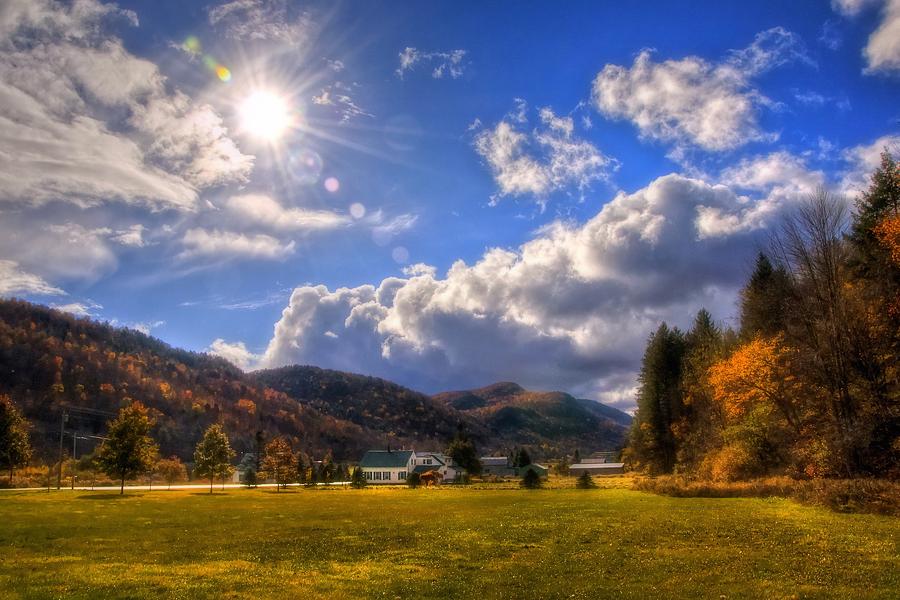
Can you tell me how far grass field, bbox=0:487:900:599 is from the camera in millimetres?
14195

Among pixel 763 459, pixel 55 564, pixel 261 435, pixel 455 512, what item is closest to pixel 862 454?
pixel 763 459

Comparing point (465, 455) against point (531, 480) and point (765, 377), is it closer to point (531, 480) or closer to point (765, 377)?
point (531, 480)

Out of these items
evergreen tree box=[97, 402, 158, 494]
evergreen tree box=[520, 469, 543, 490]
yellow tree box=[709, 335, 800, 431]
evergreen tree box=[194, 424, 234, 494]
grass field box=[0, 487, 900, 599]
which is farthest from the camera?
evergreen tree box=[520, 469, 543, 490]

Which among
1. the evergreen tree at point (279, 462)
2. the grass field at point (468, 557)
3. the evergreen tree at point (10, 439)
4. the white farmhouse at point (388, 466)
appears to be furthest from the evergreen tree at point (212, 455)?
the white farmhouse at point (388, 466)

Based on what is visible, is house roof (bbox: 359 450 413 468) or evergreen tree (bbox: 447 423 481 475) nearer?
evergreen tree (bbox: 447 423 481 475)

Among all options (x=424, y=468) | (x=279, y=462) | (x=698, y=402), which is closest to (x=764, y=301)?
(x=698, y=402)

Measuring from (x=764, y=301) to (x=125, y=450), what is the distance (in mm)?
71544

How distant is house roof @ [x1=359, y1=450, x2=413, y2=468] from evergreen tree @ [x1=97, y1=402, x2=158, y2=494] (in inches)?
3094

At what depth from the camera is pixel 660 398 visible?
83.4m

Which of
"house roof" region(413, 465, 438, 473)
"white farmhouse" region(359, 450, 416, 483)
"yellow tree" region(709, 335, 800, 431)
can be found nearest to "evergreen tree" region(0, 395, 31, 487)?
"white farmhouse" region(359, 450, 416, 483)

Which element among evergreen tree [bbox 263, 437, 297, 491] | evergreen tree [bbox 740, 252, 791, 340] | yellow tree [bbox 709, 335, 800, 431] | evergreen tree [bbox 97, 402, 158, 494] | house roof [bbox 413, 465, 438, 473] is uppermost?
evergreen tree [bbox 740, 252, 791, 340]

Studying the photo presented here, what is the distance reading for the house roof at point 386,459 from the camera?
454ft

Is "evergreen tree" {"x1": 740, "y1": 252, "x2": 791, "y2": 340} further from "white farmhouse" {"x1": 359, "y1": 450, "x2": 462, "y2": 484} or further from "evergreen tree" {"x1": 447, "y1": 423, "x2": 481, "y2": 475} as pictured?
"white farmhouse" {"x1": 359, "y1": 450, "x2": 462, "y2": 484}

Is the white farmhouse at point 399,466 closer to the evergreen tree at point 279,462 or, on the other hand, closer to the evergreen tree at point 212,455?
the evergreen tree at point 279,462
